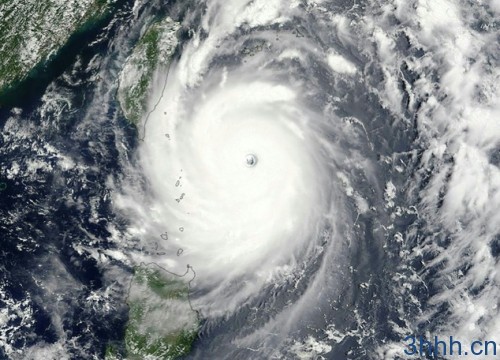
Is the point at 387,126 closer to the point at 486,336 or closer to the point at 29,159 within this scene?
the point at 486,336

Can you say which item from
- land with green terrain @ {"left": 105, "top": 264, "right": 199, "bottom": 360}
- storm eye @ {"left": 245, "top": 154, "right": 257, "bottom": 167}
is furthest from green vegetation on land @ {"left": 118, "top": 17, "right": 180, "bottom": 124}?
land with green terrain @ {"left": 105, "top": 264, "right": 199, "bottom": 360}

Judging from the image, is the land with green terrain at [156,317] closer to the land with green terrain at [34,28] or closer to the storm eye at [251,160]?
the storm eye at [251,160]

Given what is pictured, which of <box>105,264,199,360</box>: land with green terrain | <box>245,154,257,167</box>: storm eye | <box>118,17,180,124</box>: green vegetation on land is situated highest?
<box>118,17,180,124</box>: green vegetation on land

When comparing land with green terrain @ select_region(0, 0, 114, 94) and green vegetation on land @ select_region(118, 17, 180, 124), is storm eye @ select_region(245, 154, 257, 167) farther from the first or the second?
land with green terrain @ select_region(0, 0, 114, 94)

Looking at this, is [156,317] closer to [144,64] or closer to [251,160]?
[251,160]

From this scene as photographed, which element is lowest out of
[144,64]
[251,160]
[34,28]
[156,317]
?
[156,317]

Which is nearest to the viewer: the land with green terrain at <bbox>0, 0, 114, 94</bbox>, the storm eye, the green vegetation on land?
the storm eye

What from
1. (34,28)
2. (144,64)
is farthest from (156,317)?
(34,28)

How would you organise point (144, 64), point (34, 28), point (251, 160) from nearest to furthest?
point (251, 160), point (144, 64), point (34, 28)

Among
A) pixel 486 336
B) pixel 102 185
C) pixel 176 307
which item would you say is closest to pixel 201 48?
pixel 102 185
